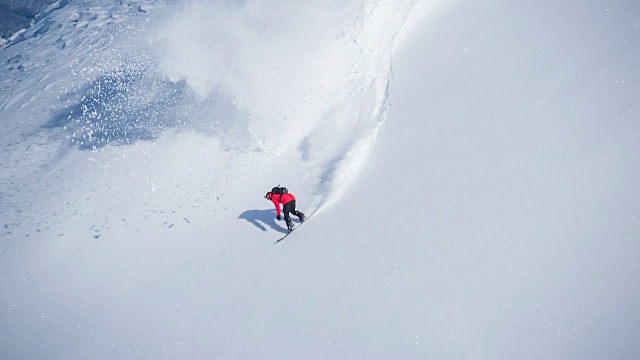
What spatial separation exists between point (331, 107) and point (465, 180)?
3905mm

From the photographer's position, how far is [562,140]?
19.9ft

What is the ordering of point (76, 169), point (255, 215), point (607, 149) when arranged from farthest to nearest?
point (76, 169), point (255, 215), point (607, 149)

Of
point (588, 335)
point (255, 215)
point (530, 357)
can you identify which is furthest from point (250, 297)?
point (588, 335)

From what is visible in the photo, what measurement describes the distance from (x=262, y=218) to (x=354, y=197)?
1.90 metres

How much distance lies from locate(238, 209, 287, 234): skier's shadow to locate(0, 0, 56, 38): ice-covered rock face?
24.8 meters

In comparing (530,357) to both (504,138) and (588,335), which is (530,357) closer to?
(588,335)

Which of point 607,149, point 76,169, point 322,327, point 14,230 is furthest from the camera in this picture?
point 76,169

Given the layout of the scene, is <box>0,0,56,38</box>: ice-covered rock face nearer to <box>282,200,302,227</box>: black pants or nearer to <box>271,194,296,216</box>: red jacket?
<box>271,194,296,216</box>: red jacket

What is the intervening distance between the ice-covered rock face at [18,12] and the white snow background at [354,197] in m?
17.2

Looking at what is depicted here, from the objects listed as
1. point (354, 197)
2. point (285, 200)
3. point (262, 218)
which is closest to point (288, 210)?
point (285, 200)

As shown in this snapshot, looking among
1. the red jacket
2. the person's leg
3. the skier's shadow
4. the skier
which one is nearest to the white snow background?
the skier's shadow

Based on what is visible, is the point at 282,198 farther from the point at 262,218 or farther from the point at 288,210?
→ the point at 262,218

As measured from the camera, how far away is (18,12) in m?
25.3

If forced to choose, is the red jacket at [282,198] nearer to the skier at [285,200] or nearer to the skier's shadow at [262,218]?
the skier at [285,200]
